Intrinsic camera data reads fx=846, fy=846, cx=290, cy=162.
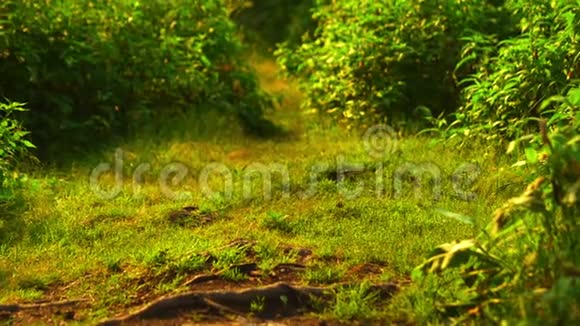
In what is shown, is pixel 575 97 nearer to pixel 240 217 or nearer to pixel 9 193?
pixel 240 217

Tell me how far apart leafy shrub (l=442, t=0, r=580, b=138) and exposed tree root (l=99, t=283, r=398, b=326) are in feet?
9.10

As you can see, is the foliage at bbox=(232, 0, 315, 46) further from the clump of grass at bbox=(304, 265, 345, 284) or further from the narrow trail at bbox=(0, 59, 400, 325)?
the narrow trail at bbox=(0, 59, 400, 325)

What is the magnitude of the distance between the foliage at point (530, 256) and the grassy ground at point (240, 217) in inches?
13.9

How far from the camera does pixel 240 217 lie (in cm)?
640

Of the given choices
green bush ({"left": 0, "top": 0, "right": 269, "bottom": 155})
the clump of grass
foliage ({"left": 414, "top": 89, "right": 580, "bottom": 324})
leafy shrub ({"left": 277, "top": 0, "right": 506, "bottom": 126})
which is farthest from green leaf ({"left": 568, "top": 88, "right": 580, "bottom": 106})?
green bush ({"left": 0, "top": 0, "right": 269, "bottom": 155})

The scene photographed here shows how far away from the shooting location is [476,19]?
8953 mm

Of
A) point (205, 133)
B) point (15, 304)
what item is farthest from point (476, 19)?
point (15, 304)

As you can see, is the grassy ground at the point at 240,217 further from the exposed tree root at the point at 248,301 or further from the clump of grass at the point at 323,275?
the exposed tree root at the point at 248,301

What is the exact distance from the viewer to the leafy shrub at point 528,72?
6957 millimetres

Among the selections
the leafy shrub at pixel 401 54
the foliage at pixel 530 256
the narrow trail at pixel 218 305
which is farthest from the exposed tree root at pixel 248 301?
the leafy shrub at pixel 401 54

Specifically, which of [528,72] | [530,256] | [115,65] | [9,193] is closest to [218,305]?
[530,256]

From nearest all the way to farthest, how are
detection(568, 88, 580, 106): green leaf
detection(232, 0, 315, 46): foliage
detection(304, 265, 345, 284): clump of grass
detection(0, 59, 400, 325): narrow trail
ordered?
1. detection(0, 59, 400, 325): narrow trail
2. detection(304, 265, 345, 284): clump of grass
3. detection(568, 88, 580, 106): green leaf
4. detection(232, 0, 315, 46): foliage

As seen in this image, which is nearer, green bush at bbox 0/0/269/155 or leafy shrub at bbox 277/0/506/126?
green bush at bbox 0/0/269/155

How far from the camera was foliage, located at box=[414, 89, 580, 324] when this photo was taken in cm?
394
